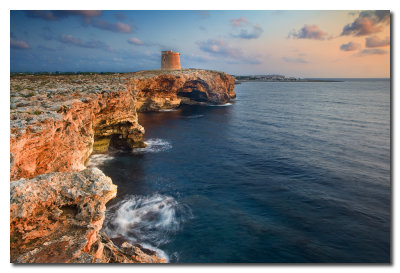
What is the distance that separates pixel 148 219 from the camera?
14367 mm

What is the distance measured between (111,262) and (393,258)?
913 cm

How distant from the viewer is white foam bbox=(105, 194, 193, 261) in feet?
41.6

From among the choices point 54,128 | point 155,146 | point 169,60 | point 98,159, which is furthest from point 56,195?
point 169,60

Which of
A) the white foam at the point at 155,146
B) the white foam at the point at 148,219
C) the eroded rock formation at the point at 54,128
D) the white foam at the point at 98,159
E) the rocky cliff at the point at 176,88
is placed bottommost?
the white foam at the point at 148,219

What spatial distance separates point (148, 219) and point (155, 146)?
15.7 metres

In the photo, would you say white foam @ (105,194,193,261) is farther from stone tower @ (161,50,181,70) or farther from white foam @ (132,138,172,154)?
stone tower @ (161,50,181,70)

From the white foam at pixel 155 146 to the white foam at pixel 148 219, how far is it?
10.9 m

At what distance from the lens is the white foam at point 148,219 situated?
12.7m

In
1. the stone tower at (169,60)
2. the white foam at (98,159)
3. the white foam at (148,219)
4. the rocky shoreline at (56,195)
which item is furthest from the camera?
the stone tower at (169,60)

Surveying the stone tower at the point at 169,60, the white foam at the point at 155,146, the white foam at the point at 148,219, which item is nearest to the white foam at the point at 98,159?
the white foam at the point at 155,146

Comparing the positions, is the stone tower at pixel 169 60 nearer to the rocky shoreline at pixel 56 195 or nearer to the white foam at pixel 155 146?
the white foam at pixel 155 146

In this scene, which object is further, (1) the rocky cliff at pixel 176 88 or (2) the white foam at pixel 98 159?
(1) the rocky cliff at pixel 176 88

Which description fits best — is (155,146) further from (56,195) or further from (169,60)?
(169,60)
